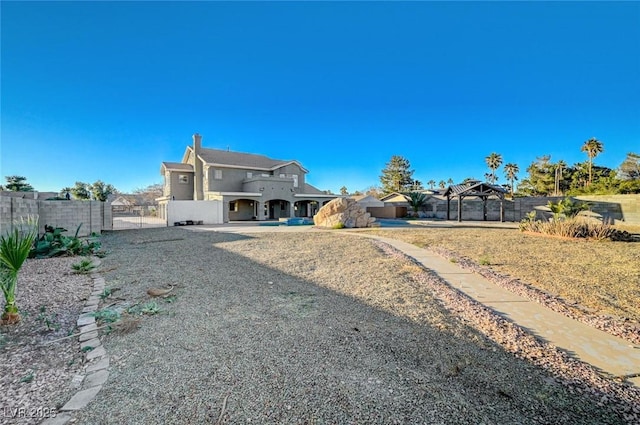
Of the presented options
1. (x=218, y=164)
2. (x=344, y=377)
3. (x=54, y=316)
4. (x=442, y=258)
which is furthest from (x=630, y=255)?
(x=218, y=164)

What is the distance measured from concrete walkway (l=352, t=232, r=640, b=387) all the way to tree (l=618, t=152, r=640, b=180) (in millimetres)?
48016

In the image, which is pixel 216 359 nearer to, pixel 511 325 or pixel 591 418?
pixel 591 418

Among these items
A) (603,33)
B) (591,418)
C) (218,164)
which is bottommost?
(591,418)

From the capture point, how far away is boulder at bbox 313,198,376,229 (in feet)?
69.4

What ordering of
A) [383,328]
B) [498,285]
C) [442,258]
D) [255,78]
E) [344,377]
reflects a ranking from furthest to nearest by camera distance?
[255,78]
[442,258]
[498,285]
[383,328]
[344,377]

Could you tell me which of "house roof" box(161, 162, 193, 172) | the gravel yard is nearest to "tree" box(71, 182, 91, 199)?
"house roof" box(161, 162, 193, 172)

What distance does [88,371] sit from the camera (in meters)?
2.81

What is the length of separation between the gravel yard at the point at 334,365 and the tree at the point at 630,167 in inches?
1976

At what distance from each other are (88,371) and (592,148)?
58.4 metres

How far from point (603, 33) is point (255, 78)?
64.8 ft

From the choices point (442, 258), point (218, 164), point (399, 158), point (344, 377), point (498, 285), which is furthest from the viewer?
point (399, 158)

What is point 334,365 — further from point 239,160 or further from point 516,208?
point 239,160

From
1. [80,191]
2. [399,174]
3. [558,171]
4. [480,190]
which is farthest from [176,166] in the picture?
[558,171]

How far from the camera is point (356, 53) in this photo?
57.5 feet
